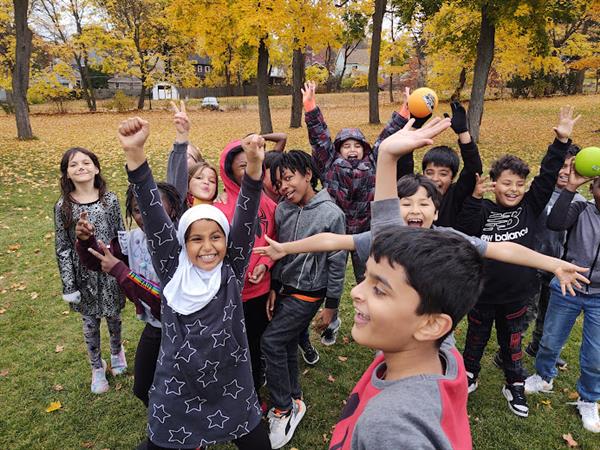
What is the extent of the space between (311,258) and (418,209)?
0.85 meters

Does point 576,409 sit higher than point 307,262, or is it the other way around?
point 307,262

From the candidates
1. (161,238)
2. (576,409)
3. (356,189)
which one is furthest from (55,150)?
(576,409)

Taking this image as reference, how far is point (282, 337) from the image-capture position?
321 centimetres

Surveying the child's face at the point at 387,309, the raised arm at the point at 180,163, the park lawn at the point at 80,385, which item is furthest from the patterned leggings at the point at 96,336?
the child's face at the point at 387,309

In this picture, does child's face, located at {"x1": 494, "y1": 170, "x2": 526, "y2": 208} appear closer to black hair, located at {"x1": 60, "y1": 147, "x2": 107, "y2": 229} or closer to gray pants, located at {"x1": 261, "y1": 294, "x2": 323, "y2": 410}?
gray pants, located at {"x1": 261, "y1": 294, "x2": 323, "y2": 410}

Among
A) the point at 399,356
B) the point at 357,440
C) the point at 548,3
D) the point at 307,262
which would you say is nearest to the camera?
the point at 357,440

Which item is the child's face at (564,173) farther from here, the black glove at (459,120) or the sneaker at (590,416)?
the sneaker at (590,416)

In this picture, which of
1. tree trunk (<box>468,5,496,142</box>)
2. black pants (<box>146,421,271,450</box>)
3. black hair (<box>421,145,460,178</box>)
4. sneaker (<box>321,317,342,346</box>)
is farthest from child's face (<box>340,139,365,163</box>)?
tree trunk (<box>468,5,496,142</box>)

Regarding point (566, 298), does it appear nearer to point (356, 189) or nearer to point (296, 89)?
point (356, 189)

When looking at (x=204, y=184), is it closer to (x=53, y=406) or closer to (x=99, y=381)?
(x=99, y=381)

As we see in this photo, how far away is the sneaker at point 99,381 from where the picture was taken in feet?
13.1

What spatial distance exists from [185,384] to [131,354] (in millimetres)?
2558

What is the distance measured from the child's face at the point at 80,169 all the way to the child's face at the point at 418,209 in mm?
2614

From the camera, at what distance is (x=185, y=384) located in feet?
7.78
